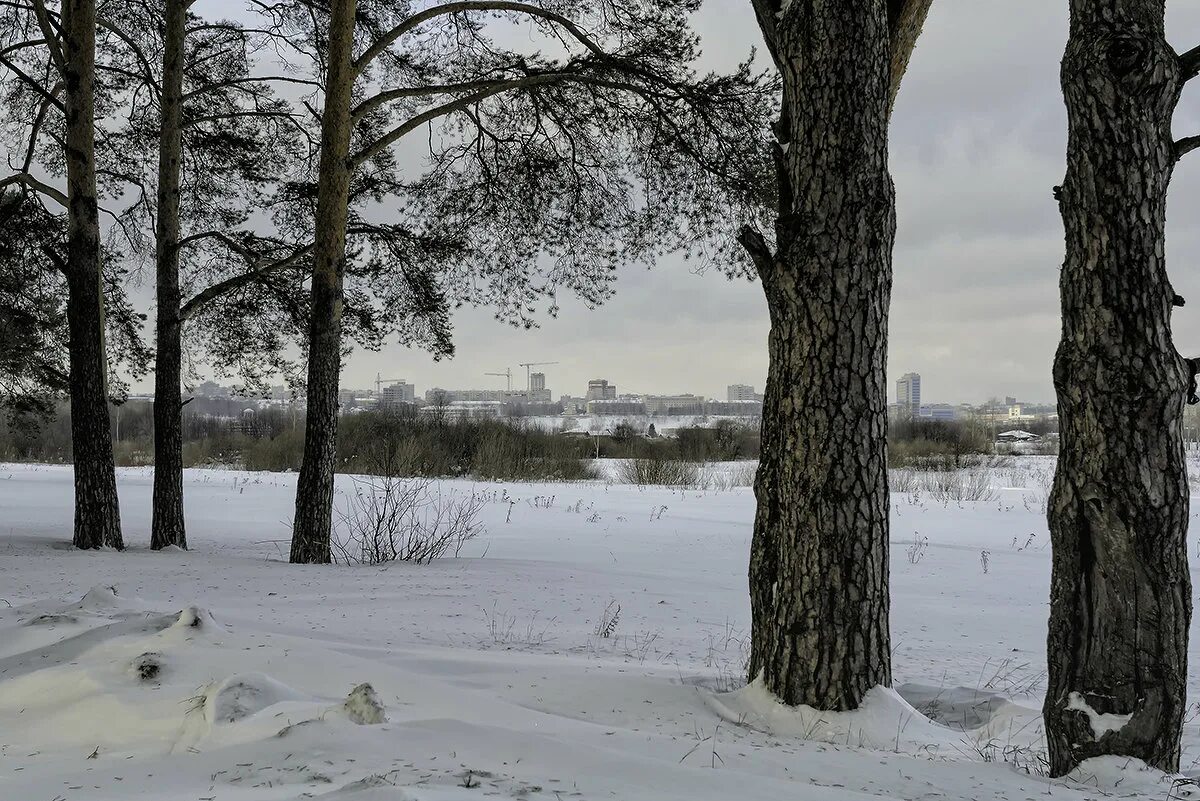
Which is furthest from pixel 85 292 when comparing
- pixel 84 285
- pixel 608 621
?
pixel 608 621

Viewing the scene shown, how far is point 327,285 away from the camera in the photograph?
296 inches

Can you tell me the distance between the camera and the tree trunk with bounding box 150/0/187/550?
846 cm

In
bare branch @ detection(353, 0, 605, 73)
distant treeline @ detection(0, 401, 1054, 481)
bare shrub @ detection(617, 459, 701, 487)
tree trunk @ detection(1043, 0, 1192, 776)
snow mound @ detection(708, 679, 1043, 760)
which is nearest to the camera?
tree trunk @ detection(1043, 0, 1192, 776)

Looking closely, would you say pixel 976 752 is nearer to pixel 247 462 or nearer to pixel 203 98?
pixel 203 98

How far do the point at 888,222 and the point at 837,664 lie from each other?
1897 millimetres

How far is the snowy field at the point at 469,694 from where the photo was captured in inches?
84.8

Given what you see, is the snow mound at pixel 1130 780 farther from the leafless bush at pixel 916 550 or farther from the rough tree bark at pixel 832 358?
the leafless bush at pixel 916 550

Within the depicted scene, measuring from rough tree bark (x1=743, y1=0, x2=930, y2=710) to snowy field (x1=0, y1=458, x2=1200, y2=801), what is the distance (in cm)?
31

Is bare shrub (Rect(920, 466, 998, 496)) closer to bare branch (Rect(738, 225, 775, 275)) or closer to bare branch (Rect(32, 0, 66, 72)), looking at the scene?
bare branch (Rect(738, 225, 775, 275))

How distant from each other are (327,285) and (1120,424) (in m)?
6.51

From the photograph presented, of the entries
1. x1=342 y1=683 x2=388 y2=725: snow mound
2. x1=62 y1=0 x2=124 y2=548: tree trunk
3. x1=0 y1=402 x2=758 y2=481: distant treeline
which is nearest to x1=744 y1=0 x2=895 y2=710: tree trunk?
x1=342 y1=683 x2=388 y2=725: snow mound

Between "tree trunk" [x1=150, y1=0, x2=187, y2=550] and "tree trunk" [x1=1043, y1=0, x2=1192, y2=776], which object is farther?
"tree trunk" [x1=150, y1=0, x2=187, y2=550]

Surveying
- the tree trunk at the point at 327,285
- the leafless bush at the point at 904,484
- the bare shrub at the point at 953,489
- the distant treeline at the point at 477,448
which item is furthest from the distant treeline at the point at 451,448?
the tree trunk at the point at 327,285

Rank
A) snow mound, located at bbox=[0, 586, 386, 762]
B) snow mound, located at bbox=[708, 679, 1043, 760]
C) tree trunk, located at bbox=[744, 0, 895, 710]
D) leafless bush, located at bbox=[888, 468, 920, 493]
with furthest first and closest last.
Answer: leafless bush, located at bbox=[888, 468, 920, 493], tree trunk, located at bbox=[744, 0, 895, 710], snow mound, located at bbox=[708, 679, 1043, 760], snow mound, located at bbox=[0, 586, 386, 762]
